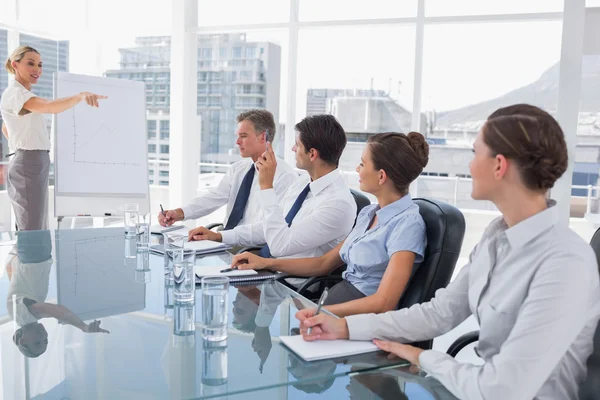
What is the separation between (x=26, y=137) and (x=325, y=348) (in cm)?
377

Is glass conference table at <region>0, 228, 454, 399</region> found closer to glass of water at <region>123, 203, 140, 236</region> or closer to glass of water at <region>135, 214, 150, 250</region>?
glass of water at <region>135, 214, 150, 250</region>

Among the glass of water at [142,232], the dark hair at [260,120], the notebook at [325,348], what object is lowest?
the notebook at [325,348]

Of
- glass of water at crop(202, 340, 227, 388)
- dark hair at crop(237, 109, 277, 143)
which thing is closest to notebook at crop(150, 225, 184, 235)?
dark hair at crop(237, 109, 277, 143)

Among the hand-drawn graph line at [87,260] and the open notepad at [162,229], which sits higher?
the open notepad at [162,229]

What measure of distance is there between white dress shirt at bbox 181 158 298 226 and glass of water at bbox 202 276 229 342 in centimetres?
190

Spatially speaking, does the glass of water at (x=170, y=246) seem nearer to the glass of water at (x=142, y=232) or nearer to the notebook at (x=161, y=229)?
the glass of water at (x=142, y=232)

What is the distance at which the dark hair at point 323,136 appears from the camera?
8.77 feet

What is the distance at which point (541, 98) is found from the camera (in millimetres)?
5098

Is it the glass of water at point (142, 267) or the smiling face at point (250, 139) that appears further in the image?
the smiling face at point (250, 139)

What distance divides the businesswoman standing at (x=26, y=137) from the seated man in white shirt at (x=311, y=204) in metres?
2.18

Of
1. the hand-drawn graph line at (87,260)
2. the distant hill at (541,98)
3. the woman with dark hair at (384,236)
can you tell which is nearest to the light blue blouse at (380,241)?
the woman with dark hair at (384,236)

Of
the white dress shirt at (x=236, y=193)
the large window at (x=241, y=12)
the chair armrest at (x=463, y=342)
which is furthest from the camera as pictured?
the large window at (x=241, y=12)

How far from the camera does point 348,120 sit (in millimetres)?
5785

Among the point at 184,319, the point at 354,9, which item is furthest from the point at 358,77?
the point at 184,319
